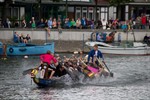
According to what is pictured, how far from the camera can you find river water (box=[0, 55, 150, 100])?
45.2 metres

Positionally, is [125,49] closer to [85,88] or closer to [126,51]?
[126,51]

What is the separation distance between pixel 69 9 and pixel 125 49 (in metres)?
23.7

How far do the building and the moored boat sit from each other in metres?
15.4

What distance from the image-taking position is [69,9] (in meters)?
98.8

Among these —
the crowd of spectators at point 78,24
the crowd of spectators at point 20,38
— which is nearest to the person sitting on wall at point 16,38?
the crowd of spectators at point 20,38

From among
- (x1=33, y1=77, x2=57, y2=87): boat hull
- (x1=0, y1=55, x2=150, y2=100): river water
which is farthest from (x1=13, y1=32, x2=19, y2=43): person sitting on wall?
(x1=33, y1=77, x2=57, y2=87): boat hull

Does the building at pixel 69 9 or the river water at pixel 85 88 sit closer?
the river water at pixel 85 88

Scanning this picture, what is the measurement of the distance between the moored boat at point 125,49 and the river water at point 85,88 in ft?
41.4

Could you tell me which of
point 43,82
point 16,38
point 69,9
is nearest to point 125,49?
point 16,38

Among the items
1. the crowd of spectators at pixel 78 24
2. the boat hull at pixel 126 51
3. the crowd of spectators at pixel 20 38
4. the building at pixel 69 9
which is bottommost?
the boat hull at pixel 126 51

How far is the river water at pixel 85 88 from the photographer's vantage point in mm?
45219

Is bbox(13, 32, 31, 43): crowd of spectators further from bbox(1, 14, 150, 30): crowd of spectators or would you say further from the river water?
the river water

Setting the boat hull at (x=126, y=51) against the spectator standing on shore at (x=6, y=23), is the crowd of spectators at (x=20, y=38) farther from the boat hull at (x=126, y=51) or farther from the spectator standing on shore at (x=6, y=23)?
the boat hull at (x=126, y=51)

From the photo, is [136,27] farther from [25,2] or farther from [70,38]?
[25,2]
